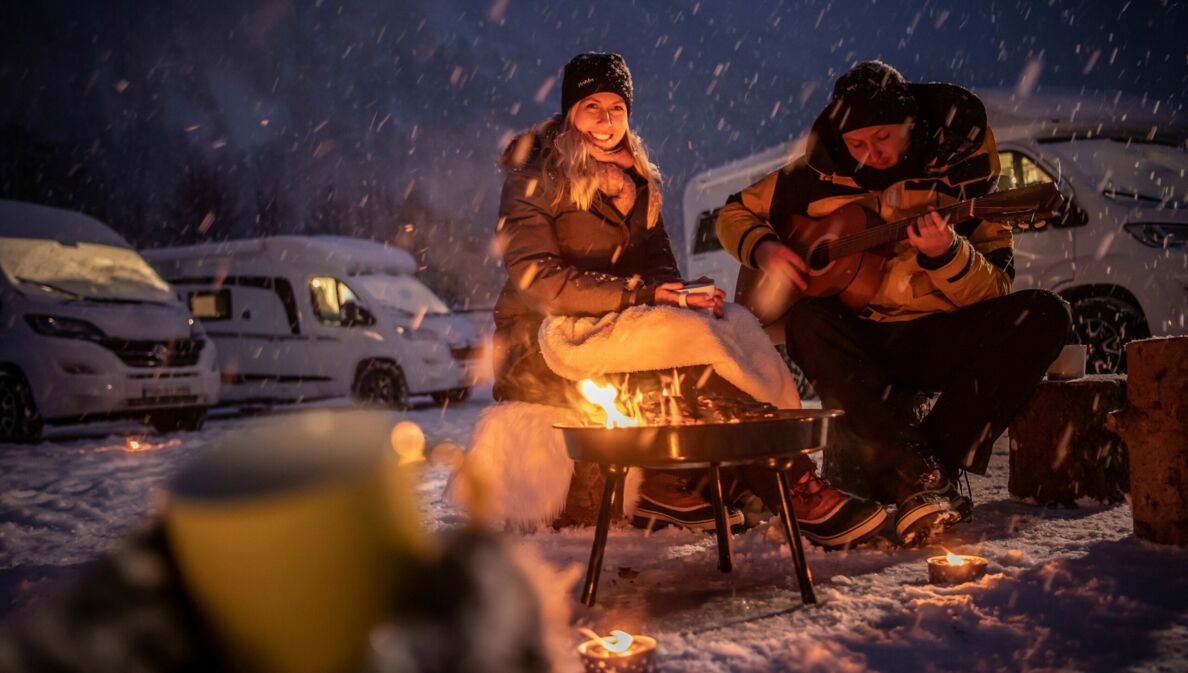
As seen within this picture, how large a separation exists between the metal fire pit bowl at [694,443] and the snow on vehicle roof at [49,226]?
927 cm

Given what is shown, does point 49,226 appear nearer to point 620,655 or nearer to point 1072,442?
point 620,655

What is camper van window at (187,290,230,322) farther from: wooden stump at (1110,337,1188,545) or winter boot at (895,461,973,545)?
wooden stump at (1110,337,1188,545)

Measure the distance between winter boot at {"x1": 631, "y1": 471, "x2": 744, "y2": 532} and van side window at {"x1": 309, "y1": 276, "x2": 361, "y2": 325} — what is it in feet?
25.8

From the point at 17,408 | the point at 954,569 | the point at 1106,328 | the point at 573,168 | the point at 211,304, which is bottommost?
the point at 17,408

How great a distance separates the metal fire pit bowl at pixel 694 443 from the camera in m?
2.24

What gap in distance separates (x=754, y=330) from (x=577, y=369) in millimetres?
773

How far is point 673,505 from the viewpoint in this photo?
11.8 ft

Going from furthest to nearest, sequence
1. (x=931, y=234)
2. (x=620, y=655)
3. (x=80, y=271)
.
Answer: (x=80, y=271), (x=931, y=234), (x=620, y=655)

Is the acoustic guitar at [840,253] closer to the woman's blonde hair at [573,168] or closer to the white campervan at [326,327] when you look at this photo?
the woman's blonde hair at [573,168]

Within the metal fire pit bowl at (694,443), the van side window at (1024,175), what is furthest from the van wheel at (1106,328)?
the metal fire pit bowl at (694,443)

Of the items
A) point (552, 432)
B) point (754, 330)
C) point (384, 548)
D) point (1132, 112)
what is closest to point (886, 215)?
point (754, 330)

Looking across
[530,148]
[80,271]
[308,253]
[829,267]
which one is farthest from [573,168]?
[308,253]

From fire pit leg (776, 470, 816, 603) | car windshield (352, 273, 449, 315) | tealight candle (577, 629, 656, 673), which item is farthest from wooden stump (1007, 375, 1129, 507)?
car windshield (352, 273, 449, 315)

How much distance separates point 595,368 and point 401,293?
27.5 feet
